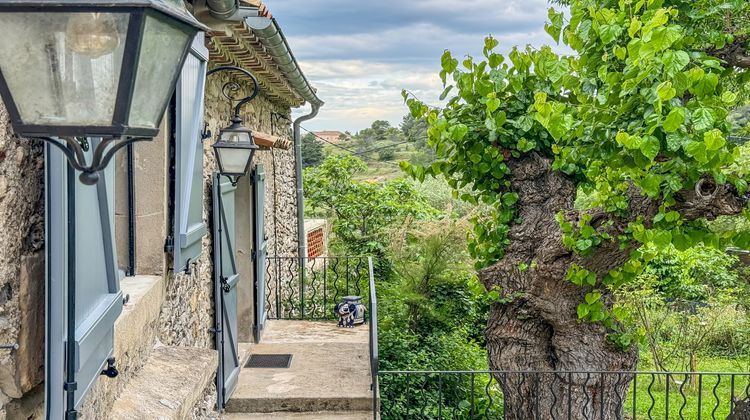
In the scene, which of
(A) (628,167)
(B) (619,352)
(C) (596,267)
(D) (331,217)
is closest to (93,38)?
(A) (628,167)

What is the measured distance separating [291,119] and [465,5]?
3796 millimetres

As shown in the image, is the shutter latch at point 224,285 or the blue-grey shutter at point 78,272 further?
the shutter latch at point 224,285

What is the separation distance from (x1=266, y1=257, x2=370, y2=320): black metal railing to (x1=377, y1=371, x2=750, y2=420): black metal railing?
188 cm

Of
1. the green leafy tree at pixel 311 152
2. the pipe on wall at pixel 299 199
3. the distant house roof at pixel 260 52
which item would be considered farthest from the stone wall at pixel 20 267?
the green leafy tree at pixel 311 152

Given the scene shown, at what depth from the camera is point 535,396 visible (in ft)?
17.9

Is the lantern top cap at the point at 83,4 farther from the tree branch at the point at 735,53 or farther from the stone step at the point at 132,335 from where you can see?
the tree branch at the point at 735,53

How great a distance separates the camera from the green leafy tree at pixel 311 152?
2928cm

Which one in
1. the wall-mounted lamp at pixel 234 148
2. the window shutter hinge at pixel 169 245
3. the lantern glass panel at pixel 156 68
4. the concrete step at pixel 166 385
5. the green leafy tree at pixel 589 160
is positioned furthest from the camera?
the wall-mounted lamp at pixel 234 148

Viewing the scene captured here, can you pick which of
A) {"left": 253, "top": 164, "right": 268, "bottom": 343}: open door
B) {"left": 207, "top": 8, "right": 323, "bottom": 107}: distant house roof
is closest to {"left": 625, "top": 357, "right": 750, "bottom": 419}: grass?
{"left": 253, "top": 164, "right": 268, "bottom": 343}: open door

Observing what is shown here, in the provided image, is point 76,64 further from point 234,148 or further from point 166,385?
point 234,148

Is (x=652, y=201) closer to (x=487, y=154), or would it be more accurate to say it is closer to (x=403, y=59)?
(x=487, y=154)

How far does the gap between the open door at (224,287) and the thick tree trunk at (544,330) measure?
221 centimetres

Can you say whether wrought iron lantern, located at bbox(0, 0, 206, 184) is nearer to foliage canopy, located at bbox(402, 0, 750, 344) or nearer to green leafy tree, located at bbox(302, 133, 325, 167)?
foliage canopy, located at bbox(402, 0, 750, 344)

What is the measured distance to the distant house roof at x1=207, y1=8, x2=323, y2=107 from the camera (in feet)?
14.6
